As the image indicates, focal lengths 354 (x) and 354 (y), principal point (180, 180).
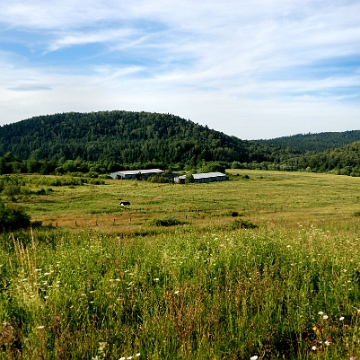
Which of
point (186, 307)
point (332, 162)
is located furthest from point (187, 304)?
point (332, 162)

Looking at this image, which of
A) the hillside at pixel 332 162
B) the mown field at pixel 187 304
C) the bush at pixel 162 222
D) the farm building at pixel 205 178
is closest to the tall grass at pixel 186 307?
the mown field at pixel 187 304

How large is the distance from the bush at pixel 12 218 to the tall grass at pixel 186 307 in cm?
2642

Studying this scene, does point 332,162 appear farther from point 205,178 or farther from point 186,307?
point 186,307

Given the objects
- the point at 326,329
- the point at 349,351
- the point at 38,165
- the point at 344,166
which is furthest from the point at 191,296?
the point at 344,166

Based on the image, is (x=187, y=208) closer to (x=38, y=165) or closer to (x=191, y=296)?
(x=191, y=296)

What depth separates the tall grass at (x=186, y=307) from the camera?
4.30 meters

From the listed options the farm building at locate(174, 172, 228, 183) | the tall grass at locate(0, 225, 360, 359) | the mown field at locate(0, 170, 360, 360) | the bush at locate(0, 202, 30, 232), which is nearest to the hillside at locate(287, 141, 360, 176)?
the farm building at locate(174, 172, 228, 183)

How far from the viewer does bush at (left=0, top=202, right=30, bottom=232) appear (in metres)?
30.7

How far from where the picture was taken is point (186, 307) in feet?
16.3

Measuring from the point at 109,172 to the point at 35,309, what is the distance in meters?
133

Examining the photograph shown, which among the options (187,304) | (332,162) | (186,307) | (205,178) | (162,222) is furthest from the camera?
(332,162)

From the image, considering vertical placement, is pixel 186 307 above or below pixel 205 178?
above

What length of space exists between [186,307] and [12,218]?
30959 millimetres

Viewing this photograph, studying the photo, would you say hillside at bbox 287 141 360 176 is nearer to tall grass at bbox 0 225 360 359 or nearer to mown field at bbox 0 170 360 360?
mown field at bbox 0 170 360 360
